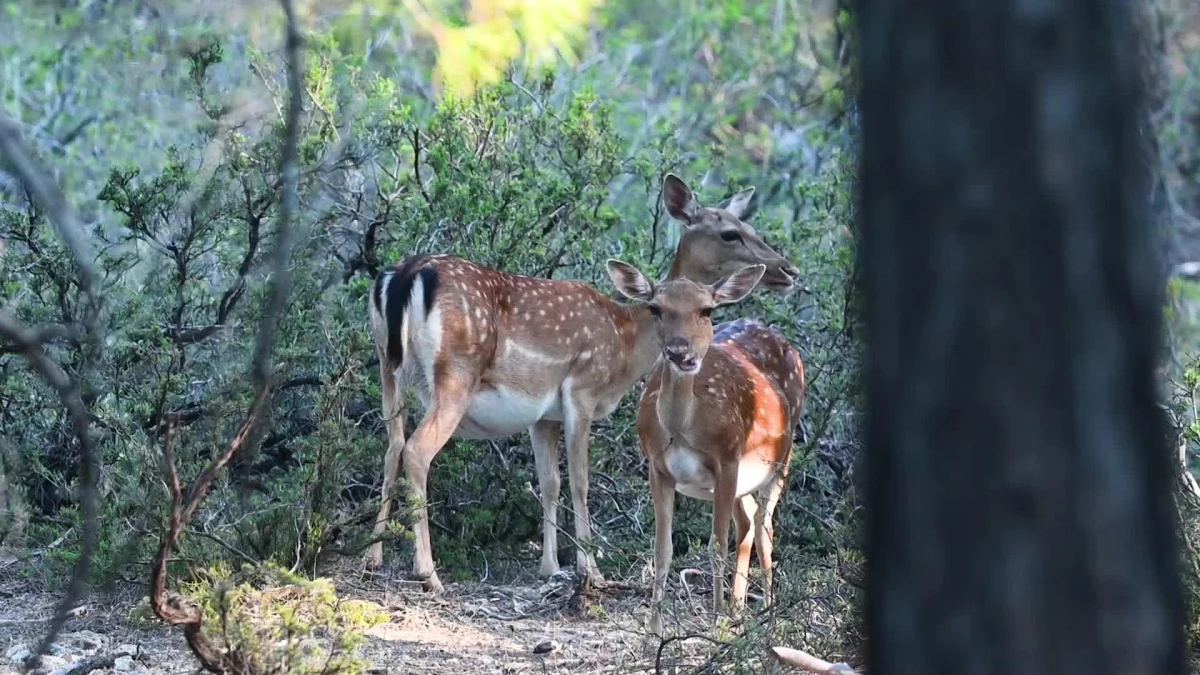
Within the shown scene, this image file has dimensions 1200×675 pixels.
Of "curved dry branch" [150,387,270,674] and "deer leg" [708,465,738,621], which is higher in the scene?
"deer leg" [708,465,738,621]

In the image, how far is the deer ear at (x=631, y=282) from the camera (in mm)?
7848

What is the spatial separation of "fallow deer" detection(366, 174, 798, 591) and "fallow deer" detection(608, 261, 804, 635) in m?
0.57

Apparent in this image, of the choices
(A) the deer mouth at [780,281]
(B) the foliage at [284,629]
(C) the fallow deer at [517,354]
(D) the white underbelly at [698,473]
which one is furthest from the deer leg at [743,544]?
(B) the foliage at [284,629]

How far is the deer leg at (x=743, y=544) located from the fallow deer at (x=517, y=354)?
689 millimetres

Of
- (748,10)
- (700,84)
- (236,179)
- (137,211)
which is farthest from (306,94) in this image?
(748,10)

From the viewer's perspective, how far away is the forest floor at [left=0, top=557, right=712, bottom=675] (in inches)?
234

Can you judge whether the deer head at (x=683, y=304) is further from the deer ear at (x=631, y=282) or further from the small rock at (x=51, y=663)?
the small rock at (x=51, y=663)

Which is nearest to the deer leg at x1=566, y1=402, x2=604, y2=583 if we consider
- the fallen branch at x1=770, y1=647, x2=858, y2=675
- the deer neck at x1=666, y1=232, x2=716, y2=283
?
the deer neck at x1=666, y1=232, x2=716, y2=283

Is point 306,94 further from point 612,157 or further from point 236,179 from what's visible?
point 612,157

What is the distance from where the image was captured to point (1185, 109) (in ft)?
46.1

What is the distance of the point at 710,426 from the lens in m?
7.35

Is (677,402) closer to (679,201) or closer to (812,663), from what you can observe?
(679,201)

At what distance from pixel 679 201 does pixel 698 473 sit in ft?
8.23

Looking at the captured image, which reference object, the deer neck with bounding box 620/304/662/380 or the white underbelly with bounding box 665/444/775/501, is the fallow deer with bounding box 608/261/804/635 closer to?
the white underbelly with bounding box 665/444/775/501
